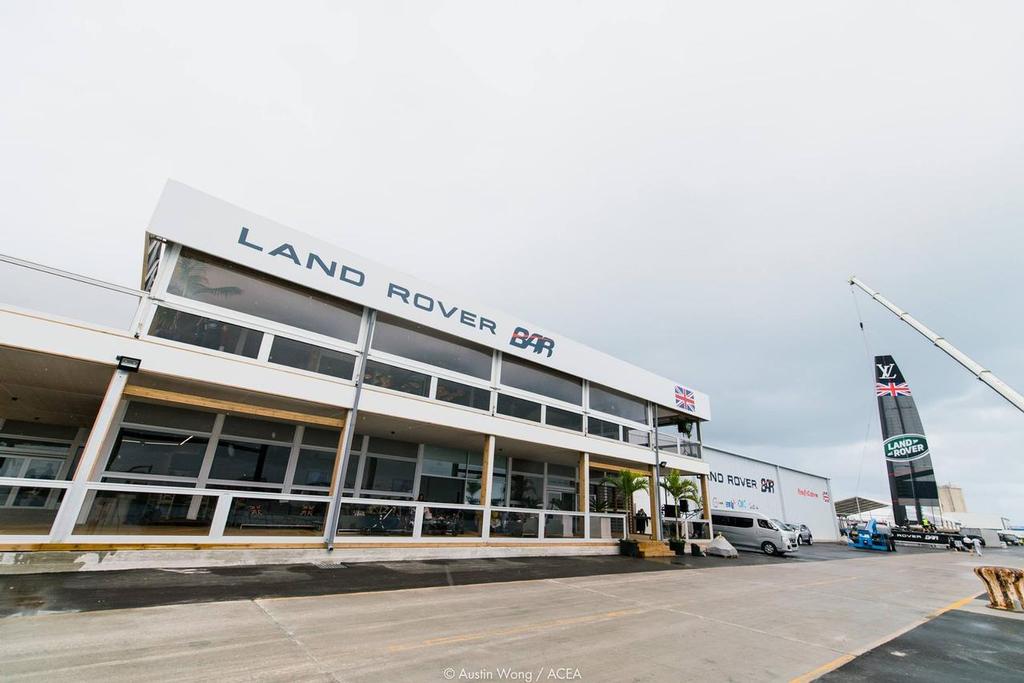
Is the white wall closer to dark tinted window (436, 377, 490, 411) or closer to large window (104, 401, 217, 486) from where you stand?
dark tinted window (436, 377, 490, 411)

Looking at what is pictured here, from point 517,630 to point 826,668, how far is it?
368cm

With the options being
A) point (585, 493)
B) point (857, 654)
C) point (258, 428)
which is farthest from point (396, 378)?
point (857, 654)

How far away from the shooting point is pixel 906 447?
1716 inches

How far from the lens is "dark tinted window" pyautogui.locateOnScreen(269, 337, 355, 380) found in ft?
35.8

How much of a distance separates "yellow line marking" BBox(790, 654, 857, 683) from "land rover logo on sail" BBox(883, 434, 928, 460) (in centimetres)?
5265

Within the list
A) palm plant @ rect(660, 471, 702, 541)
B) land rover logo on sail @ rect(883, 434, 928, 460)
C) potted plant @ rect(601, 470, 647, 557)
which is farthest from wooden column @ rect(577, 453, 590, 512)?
land rover logo on sail @ rect(883, 434, 928, 460)

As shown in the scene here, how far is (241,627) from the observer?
5105mm

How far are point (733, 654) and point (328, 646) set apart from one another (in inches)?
191

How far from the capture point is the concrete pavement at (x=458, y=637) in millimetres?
4027

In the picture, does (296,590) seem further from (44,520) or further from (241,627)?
(44,520)

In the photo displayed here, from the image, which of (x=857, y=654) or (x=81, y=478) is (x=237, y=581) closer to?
(x=81, y=478)

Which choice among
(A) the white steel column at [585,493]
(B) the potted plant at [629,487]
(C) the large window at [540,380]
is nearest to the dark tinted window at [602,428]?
(C) the large window at [540,380]

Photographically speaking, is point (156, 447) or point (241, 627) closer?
point (241, 627)

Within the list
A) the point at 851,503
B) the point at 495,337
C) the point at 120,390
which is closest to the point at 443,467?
the point at 495,337
